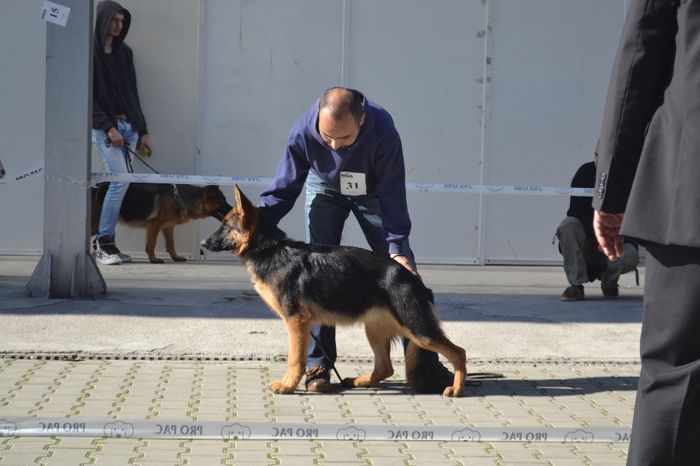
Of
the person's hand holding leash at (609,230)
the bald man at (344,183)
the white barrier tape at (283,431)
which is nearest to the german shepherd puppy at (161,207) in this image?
the bald man at (344,183)

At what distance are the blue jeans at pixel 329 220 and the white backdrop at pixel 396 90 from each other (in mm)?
4433

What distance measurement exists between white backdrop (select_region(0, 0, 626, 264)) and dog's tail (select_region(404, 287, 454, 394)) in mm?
4867

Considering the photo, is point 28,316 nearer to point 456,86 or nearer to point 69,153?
point 69,153

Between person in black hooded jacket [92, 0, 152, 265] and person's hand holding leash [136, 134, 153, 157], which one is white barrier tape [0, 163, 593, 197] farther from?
person's hand holding leash [136, 134, 153, 157]

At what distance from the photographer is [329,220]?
18.6ft

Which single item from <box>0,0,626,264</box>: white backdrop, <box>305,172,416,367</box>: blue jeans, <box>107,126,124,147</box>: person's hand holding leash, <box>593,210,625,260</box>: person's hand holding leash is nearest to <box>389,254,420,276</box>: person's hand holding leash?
<box>305,172,416,367</box>: blue jeans

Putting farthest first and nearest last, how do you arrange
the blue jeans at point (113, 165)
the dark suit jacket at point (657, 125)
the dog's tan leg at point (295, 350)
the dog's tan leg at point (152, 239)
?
the dog's tan leg at point (152, 239) → the blue jeans at point (113, 165) → the dog's tan leg at point (295, 350) → the dark suit jacket at point (657, 125)

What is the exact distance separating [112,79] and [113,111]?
0.30 m

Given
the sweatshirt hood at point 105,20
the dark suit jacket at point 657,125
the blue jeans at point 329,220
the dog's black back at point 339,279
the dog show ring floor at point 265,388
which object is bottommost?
the dog show ring floor at point 265,388

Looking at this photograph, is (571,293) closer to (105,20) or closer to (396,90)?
(396,90)

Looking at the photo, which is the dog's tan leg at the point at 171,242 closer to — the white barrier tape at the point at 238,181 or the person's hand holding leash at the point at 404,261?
the white barrier tape at the point at 238,181

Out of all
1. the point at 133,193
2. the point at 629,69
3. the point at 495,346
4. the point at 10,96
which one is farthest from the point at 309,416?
the point at 10,96

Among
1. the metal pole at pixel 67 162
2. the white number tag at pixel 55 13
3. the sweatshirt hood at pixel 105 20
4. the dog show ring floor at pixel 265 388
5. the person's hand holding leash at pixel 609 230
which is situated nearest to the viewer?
the person's hand holding leash at pixel 609 230

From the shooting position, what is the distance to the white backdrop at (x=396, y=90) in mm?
10078
